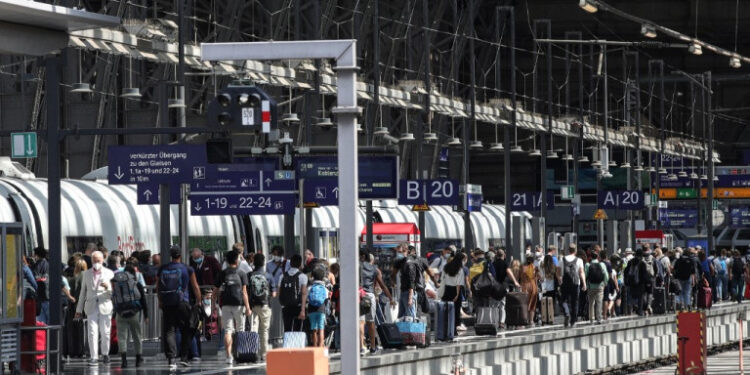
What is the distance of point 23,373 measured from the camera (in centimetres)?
2008

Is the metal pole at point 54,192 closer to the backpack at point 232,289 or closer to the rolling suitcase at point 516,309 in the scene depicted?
the backpack at point 232,289

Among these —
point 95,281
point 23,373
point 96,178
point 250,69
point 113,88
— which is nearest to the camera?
point 23,373

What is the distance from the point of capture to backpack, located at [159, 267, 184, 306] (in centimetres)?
2447

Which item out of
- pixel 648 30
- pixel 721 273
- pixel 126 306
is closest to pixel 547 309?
pixel 648 30

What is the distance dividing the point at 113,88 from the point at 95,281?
1165 inches

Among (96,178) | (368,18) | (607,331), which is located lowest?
(607,331)

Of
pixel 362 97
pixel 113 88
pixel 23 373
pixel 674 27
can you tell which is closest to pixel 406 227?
pixel 362 97

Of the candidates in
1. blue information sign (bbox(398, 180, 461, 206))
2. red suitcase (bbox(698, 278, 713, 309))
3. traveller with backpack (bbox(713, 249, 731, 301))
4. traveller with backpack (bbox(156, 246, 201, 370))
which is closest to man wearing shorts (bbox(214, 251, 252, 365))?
traveller with backpack (bbox(156, 246, 201, 370))

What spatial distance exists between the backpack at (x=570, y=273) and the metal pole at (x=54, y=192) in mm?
14299

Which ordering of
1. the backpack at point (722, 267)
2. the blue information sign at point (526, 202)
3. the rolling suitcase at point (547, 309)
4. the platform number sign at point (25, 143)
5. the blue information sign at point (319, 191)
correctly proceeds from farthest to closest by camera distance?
1. the blue information sign at point (526, 202)
2. the backpack at point (722, 267)
3. the rolling suitcase at point (547, 309)
4. the blue information sign at point (319, 191)
5. the platform number sign at point (25, 143)

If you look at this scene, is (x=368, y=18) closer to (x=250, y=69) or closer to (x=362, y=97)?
(x=362, y=97)

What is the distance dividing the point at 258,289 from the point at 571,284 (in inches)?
478

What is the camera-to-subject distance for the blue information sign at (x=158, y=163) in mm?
30047

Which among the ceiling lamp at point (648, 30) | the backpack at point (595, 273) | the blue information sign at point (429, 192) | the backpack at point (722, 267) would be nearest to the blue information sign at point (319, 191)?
the backpack at point (595, 273)
